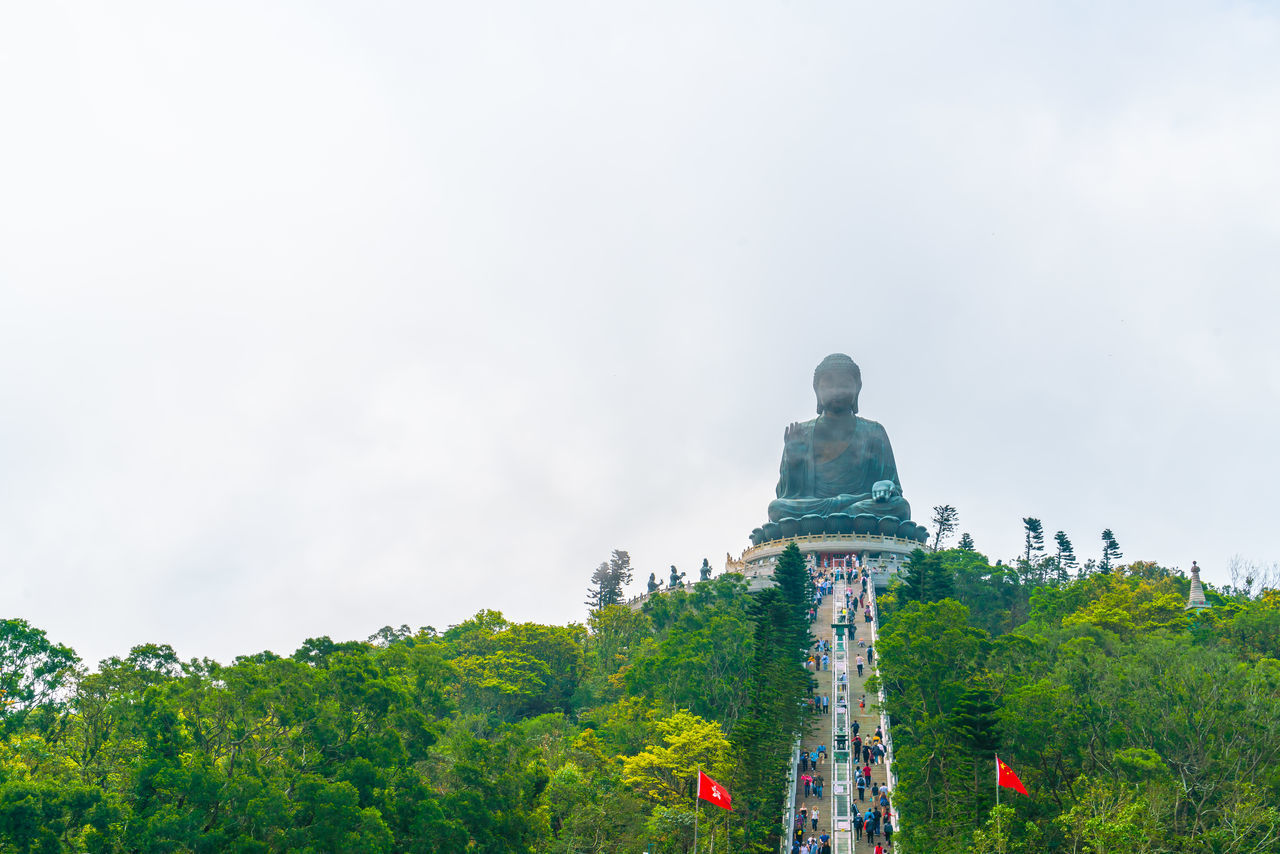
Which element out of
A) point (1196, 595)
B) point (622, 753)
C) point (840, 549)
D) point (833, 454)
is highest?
point (833, 454)

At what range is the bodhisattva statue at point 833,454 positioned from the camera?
6225 cm

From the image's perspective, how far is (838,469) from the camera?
63.6 m

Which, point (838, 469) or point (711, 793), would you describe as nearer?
point (711, 793)

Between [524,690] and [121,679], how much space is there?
2014cm

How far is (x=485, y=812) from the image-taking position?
21750mm

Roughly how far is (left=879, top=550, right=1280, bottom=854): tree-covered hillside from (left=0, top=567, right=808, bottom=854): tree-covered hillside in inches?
138

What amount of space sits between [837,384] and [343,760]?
48.3 meters

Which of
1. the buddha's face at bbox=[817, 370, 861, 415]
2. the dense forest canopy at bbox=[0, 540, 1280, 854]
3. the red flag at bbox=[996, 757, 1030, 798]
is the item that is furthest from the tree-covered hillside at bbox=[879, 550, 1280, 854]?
the buddha's face at bbox=[817, 370, 861, 415]

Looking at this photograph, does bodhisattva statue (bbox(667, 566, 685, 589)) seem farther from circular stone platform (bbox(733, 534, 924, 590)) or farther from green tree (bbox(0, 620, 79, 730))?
green tree (bbox(0, 620, 79, 730))

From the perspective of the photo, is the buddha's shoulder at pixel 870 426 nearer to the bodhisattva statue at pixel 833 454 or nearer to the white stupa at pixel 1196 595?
the bodhisattva statue at pixel 833 454

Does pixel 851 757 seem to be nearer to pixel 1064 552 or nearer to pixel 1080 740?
pixel 1080 740

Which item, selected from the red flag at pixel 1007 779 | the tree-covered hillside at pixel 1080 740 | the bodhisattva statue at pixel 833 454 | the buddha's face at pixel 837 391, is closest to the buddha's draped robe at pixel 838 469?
the bodhisattva statue at pixel 833 454

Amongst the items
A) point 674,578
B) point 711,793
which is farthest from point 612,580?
point 711,793

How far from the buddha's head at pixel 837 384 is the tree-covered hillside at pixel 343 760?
114 feet
